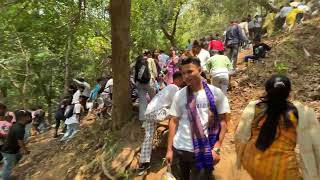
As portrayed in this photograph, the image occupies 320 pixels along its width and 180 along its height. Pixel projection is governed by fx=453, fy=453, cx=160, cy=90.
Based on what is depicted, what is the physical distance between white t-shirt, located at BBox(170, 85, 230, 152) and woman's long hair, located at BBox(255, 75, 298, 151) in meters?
0.83

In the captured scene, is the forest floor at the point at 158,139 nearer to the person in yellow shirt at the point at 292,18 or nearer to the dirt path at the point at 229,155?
the dirt path at the point at 229,155

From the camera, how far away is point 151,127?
7.57m

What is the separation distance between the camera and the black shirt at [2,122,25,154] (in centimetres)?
836

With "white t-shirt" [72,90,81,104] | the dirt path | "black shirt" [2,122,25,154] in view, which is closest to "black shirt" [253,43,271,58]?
the dirt path

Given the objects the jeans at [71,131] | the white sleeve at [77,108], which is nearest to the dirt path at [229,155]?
the white sleeve at [77,108]

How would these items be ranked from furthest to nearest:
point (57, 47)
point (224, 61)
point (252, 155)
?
1. point (57, 47)
2. point (224, 61)
3. point (252, 155)

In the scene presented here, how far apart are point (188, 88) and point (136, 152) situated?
14.5 ft

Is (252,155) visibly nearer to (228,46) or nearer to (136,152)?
(136,152)

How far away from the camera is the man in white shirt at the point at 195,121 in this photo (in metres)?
4.20

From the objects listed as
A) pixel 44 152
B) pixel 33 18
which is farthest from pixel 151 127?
pixel 33 18

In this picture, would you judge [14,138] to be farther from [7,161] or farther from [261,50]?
[261,50]

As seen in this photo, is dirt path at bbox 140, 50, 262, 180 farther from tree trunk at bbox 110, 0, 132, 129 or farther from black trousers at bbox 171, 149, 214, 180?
tree trunk at bbox 110, 0, 132, 129

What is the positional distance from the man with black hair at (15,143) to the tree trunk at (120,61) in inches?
69.9

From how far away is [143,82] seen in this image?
28.7ft
